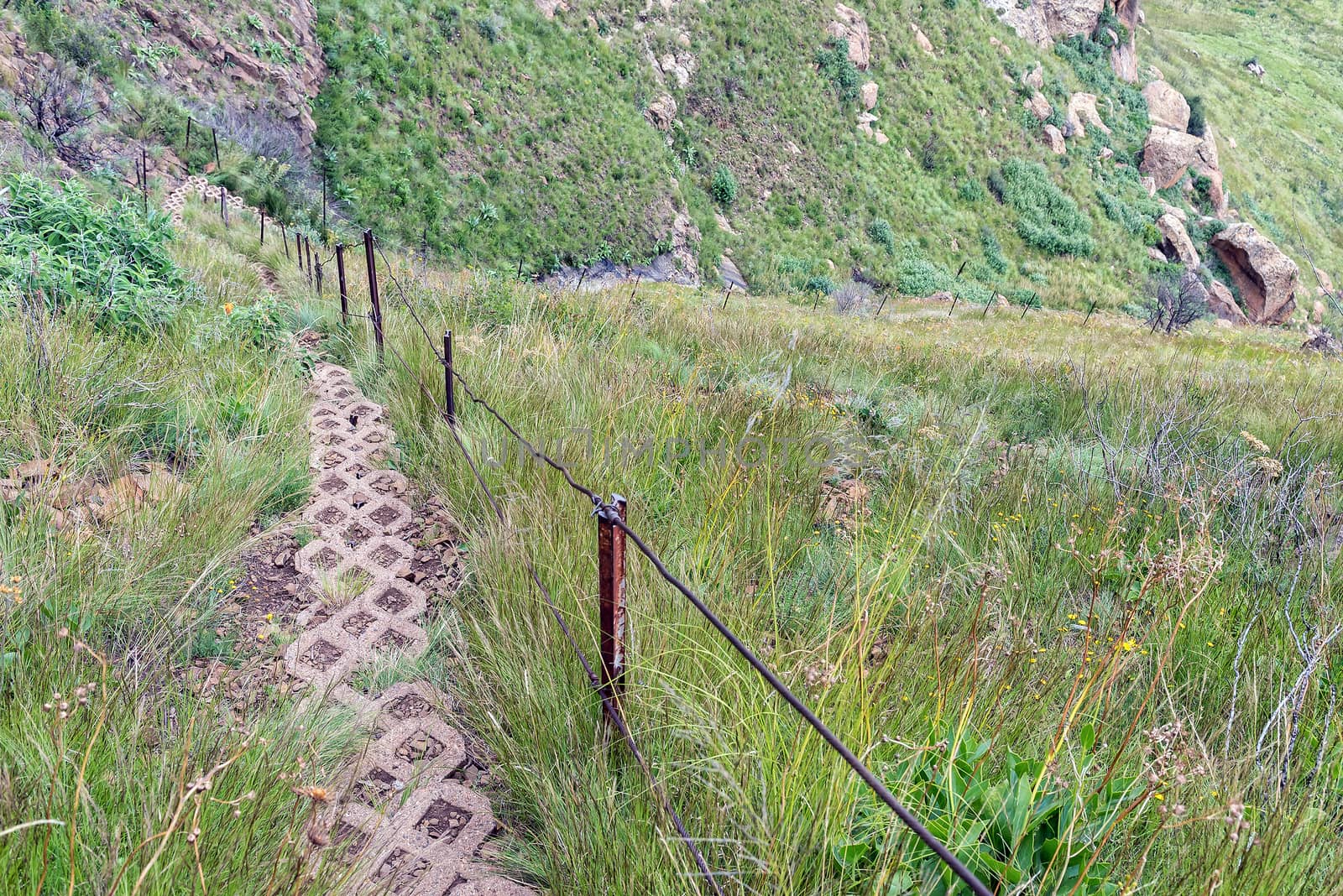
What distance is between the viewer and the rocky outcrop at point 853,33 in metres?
29.7

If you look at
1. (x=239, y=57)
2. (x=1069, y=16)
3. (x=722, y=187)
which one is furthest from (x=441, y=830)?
(x=1069, y=16)

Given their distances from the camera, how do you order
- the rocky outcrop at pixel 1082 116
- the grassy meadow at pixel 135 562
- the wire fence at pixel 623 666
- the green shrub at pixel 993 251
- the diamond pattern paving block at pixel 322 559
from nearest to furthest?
the wire fence at pixel 623 666 < the grassy meadow at pixel 135 562 < the diamond pattern paving block at pixel 322 559 < the green shrub at pixel 993 251 < the rocky outcrop at pixel 1082 116

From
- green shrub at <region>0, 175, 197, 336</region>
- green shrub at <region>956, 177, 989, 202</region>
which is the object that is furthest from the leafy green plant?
green shrub at <region>956, 177, 989, 202</region>

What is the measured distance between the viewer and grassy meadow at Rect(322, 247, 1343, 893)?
1.44 meters

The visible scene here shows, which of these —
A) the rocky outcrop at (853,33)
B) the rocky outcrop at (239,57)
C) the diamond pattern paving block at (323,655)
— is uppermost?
the rocky outcrop at (853,33)

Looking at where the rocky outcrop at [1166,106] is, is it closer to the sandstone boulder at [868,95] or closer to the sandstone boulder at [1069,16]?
the sandstone boulder at [1069,16]

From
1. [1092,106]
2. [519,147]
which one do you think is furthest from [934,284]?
[1092,106]

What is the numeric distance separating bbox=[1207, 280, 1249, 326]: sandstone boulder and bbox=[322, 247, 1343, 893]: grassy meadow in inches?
1293

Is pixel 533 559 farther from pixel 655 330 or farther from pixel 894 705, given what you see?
pixel 655 330

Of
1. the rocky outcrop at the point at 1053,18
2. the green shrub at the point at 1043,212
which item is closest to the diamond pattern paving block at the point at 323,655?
the green shrub at the point at 1043,212

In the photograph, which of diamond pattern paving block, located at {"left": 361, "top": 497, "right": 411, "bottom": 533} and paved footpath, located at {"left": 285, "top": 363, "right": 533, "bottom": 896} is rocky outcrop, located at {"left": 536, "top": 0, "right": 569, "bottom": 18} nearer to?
paved footpath, located at {"left": 285, "top": 363, "right": 533, "bottom": 896}

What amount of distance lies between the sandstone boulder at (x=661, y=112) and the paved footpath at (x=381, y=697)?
75.3 ft

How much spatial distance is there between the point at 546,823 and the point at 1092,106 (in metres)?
46.0

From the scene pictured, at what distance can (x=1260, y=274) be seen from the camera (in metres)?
33.6
